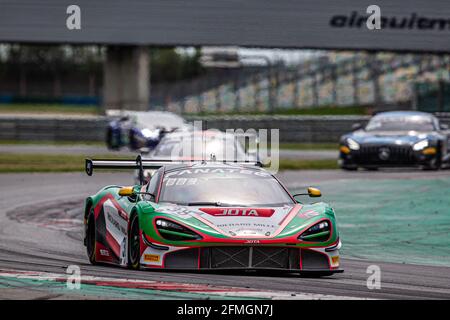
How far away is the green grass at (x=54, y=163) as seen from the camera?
26.0 metres

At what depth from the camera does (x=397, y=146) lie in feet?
78.1

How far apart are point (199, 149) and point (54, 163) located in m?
11.2

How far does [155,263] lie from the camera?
953 cm

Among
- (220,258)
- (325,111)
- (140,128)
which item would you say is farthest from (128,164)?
(325,111)

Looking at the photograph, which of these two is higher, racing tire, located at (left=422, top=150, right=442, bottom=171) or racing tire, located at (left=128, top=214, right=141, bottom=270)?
racing tire, located at (left=128, top=214, right=141, bottom=270)

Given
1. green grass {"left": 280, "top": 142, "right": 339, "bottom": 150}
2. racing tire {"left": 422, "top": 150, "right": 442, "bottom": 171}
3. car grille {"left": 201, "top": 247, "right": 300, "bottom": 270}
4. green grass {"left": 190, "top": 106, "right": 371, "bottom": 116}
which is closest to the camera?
car grille {"left": 201, "top": 247, "right": 300, "bottom": 270}

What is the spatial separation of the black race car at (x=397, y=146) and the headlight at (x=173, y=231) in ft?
47.9

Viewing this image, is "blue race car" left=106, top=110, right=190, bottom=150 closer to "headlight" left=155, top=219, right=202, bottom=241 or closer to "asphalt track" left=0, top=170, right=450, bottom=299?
"asphalt track" left=0, top=170, right=450, bottom=299

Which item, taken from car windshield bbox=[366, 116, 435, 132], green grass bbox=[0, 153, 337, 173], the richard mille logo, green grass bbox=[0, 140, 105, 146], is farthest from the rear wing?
green grass bbox=[0, 140, 105, 146]

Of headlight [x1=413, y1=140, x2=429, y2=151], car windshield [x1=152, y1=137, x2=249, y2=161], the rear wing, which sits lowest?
Answer: headlight [x1=413, y1=140, x2=429, y2=151]

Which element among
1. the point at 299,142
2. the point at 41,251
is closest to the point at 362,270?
the point at 41,251

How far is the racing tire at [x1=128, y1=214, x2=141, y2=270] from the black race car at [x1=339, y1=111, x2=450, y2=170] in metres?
14.3

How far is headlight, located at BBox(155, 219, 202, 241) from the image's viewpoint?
31.2 ft
